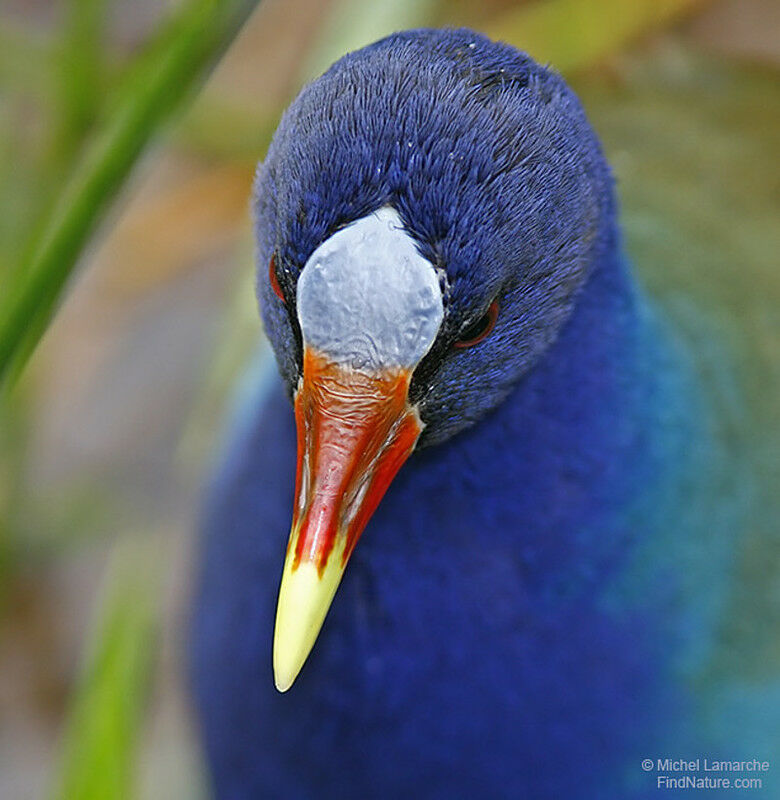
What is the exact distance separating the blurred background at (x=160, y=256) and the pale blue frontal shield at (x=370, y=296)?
19 cm

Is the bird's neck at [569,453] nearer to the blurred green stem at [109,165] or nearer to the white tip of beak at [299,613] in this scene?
the white tip of beak at [299,613]

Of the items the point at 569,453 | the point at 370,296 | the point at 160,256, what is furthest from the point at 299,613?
the point at 160,256

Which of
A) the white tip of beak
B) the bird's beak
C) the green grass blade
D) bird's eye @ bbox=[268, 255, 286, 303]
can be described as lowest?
the green grass blade

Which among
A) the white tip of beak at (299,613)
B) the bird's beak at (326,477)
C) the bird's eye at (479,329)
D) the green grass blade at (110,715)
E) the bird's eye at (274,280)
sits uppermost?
the bird's eye at (274,280)

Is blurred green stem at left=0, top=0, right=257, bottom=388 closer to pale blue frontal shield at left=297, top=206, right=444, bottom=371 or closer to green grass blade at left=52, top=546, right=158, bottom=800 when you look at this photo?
pale blue frontal shield at left=297, top=206, right=444, bottom=371

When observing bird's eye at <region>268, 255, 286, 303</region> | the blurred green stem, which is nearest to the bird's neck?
bird's eye at <region>268, 255, 286, 303</region>

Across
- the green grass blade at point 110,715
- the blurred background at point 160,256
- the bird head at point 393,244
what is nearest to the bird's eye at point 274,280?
the bird head at point 393,244

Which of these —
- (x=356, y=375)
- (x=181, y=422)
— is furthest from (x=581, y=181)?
(x=181, y=422)

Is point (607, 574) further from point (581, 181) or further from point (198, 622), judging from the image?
point (198, 622)

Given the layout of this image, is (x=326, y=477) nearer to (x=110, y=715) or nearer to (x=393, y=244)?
(x=393, y=244)

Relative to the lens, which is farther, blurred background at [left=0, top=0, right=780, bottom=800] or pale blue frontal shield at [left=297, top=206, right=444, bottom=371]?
blurred background at [left=0, top=0, right=780, bottom=800]

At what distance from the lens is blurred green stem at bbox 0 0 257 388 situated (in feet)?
2.77

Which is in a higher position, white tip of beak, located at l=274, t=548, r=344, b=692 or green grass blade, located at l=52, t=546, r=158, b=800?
white tip of beak, located at l=274, t=548, r=344, b=692

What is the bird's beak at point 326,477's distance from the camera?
0.84 meters
